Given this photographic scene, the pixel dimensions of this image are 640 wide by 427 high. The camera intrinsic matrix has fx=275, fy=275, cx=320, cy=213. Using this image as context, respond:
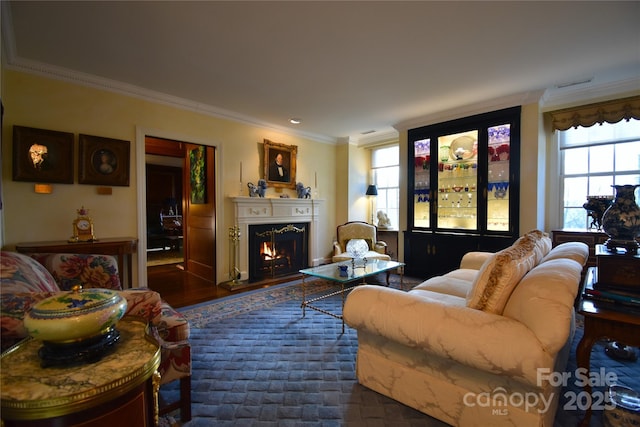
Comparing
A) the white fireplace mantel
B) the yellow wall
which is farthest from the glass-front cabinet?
the yellow wall

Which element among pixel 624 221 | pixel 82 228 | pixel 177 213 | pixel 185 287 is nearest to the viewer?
pixel 624 221

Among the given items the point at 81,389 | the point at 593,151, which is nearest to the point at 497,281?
the point at 81,389

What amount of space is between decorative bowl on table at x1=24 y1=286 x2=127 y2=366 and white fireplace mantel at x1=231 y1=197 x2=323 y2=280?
3317 mm

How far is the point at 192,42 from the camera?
7.92 feet

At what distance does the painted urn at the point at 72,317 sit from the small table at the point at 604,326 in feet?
6.69

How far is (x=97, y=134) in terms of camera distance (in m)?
3.13

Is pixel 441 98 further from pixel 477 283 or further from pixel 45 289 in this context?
pixel 45 289

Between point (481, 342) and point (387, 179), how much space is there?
15.6ft

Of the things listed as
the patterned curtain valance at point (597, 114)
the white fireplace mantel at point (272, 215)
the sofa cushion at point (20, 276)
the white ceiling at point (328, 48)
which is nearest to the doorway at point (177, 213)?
the white fireplace mantel at point (272, 215)

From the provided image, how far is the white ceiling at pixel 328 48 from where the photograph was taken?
6.67 ft

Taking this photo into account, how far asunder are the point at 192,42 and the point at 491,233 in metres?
4.17

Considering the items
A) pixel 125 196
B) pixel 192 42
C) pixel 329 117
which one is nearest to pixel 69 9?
pixel 192 42

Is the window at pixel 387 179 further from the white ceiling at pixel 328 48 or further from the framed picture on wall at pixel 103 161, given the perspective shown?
the framed picture on wall at pixel 103 161

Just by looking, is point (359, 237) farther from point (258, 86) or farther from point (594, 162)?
point (594, 162)
